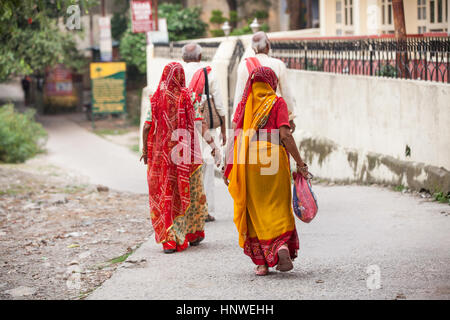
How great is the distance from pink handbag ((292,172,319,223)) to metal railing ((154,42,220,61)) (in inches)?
426

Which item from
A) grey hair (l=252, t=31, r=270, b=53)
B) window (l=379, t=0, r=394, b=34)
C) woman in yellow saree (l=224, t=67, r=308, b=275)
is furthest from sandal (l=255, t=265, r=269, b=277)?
window (l=379, t=0, r=394, b=34)

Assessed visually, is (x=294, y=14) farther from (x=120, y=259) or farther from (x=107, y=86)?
(x=120, y=259)

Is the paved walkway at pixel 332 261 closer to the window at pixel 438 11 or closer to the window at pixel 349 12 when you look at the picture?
the window at pixel 438 11

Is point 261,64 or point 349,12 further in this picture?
point 349,12

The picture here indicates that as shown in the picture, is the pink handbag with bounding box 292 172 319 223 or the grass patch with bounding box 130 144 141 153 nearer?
the pink handbag with bounding box 292 172 319 223

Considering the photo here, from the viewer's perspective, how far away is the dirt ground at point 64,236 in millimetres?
6062

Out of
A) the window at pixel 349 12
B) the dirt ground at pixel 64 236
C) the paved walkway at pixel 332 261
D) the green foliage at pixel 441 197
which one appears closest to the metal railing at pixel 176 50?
the window at pixel 349 12

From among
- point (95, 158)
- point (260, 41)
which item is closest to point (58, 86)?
point (95, 158)

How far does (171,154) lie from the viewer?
6598 mm

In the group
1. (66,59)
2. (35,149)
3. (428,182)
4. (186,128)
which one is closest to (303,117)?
(428,182)

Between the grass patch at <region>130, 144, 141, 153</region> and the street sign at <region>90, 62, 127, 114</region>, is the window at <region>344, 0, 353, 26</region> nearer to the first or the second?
the grass patch at <region>130, 144, 141, 153</region>

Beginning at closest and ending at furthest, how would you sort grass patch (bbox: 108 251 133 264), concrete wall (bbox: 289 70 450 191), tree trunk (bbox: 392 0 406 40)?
grass patch (bbox: 108 251 133 264)
concrete wall (bbox: 289 70 450 191)
tree trunk (bbox: 392 0 406 40)

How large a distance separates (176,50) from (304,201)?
14626mm

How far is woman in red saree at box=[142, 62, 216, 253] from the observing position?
6.55 m
